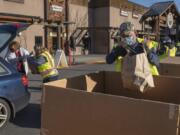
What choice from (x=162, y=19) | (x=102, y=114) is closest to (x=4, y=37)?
(x=102, y=114)

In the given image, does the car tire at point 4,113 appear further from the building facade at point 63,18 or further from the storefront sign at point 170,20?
the storefront sign at point 170,20

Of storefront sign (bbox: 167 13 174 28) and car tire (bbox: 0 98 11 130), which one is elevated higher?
storefront sign (bbox: 167 13 174 28)

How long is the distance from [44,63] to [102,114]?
18.9 ft

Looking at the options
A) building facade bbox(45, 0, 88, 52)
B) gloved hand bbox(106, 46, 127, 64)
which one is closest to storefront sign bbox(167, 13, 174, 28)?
building facade bbox(45, 0, 88, 52)

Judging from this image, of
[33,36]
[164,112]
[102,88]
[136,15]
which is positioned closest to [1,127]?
[102,88]

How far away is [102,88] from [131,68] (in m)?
0.60

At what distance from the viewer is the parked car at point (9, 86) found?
6.21 m

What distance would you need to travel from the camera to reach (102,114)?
2080 mm

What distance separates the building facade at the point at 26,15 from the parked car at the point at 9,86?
695 inches

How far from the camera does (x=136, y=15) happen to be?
43219mm

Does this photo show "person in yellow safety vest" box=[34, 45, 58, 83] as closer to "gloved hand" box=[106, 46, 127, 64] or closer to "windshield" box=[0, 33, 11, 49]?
"windshield" box=[0, 33, 11, 49]

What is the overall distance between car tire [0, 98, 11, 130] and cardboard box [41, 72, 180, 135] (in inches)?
145

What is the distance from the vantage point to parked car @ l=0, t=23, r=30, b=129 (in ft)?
20.4

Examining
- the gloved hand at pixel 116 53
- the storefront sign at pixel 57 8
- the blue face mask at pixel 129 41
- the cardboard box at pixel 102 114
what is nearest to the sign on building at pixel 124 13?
the storefront sign at pixel 57 8
